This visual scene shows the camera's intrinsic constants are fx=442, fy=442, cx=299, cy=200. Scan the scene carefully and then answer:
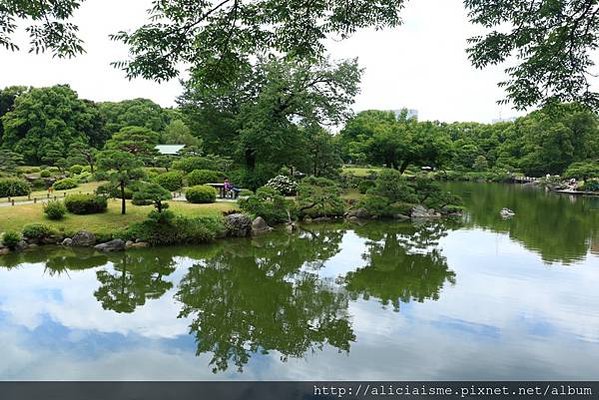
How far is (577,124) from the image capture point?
128 feet

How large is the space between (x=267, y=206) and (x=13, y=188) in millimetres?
9119

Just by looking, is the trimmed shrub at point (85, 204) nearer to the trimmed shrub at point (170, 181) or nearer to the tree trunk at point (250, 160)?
the trimmed shrub at point (170, 181)

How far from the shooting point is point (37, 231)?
37.1 feet

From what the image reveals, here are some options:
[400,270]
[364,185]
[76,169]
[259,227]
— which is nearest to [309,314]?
[400,270]

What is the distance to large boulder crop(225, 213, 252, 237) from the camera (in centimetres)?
1373

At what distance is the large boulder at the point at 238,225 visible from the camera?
1373 centimetres

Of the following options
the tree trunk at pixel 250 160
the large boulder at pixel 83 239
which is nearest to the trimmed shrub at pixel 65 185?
the tree trunk at pixel 250 160

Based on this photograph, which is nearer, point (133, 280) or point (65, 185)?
point (133, 280)

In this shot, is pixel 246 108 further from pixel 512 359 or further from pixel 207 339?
pixel 512 359

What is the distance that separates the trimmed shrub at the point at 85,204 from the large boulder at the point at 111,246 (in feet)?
5.51

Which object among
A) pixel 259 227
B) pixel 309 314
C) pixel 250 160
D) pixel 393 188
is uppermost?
pixel 250 160

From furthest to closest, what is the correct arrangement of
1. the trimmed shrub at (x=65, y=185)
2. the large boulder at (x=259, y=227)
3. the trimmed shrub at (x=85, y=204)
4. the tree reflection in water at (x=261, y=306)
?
the trimmed shrub at (x=65, y=185), the large boulder at (x=259, y=227), the trimmed shrub at (x=85, y=204), the tree reflection in water at (x=261, y=306)

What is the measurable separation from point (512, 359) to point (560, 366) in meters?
0.54

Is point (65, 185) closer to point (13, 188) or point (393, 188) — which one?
point (13, 188)
